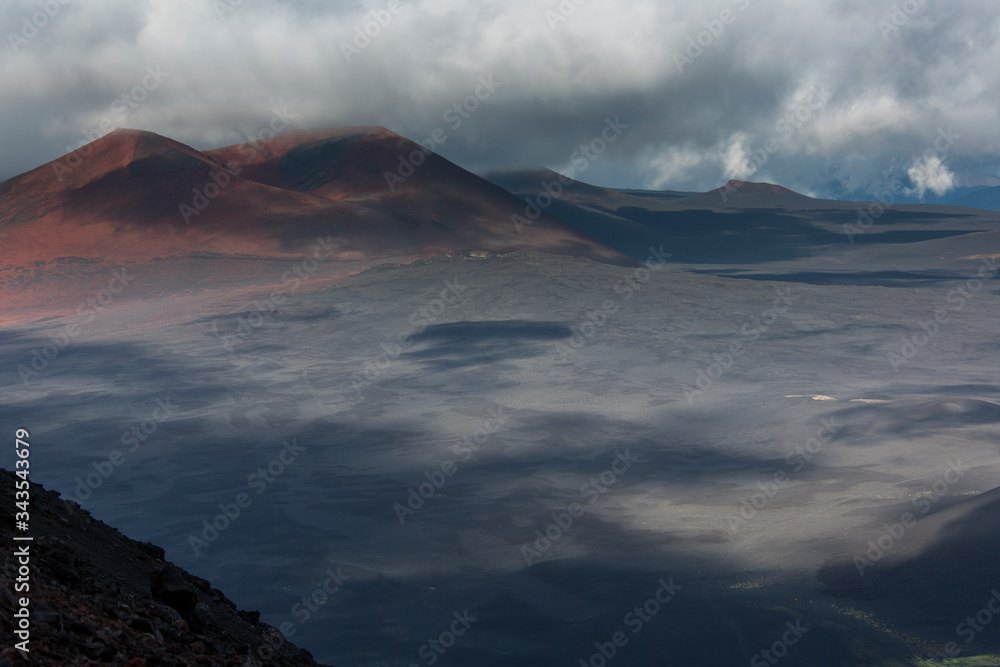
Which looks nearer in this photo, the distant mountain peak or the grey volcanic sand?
→ the grey volcanic sand

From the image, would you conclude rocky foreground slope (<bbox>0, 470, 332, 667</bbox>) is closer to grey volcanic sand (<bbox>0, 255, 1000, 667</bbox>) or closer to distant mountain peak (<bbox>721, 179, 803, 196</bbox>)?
grey volcanic sand (<bbox>0, 255, 1000, 667</bbox>)

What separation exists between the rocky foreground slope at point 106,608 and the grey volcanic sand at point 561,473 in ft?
8.04

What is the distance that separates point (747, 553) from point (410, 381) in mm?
16551

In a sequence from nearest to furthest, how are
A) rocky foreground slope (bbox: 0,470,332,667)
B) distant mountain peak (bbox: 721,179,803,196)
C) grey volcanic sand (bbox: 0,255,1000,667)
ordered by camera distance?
rocky foreground slope (bbox: 0,470,332,667) → grey volcanic sand (bbox: 0,255,1000,667) → distant mountain peak (bbox: 721,179,803,196)

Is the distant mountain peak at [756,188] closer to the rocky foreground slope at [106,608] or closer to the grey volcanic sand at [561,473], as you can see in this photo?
the grey volcanic sand at [561,473]

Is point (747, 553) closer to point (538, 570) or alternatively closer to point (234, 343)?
point (538, 570)

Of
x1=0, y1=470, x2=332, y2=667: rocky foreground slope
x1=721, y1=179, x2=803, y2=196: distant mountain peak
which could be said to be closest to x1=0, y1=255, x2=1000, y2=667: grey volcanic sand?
x1=0, y1=470, x2=332, y2=667: rocky foreground slope

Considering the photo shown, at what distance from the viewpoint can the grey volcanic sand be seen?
9188 millimetres

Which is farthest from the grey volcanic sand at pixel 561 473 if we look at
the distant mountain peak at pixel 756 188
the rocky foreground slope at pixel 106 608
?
the distant mountain peak at pixel 756 188

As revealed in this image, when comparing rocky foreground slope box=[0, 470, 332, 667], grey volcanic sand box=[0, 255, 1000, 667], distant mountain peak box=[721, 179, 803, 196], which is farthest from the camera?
distant mountain peak box=[721, 179, 803, 196]

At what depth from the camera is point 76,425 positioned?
68.4 feet

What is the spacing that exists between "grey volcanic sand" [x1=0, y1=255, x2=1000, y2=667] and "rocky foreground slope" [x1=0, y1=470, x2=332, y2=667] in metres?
2.45

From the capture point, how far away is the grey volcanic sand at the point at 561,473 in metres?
9.19

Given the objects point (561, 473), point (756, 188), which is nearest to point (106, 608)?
point (561, 473)
